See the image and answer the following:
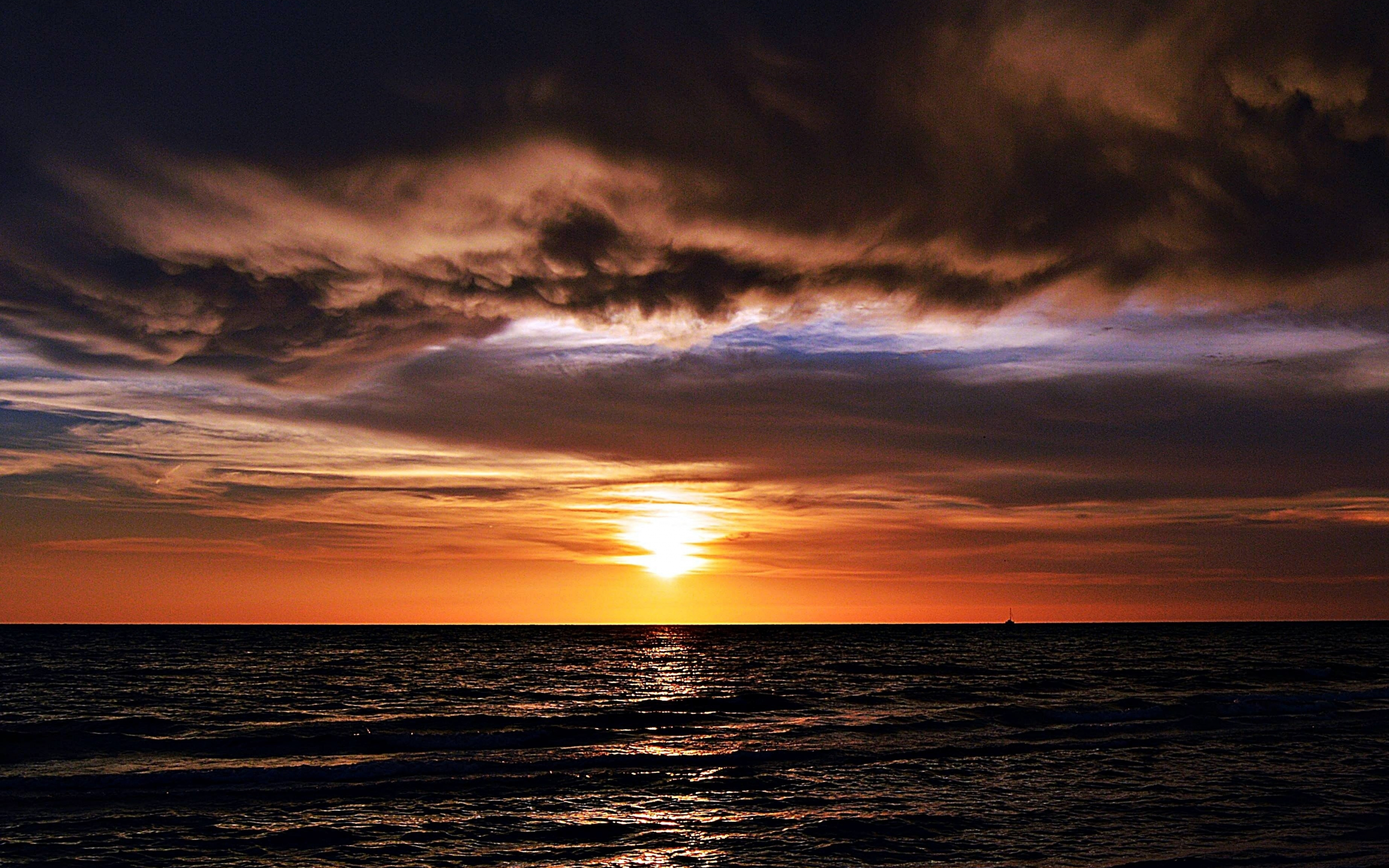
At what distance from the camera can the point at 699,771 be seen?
1069 inches

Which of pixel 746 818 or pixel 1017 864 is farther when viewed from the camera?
pixel 746 818

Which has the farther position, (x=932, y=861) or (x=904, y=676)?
(x=904, y=676)

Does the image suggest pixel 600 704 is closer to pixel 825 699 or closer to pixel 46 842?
pixel 825 699

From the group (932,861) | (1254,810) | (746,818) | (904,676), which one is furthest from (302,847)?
(904,676)

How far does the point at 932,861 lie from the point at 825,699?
32.1 metres

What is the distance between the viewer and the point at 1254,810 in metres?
20.9

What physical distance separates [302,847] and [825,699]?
34.1 metres

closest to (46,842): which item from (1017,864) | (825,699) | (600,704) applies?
(1017,864)

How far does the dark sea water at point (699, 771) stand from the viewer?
60.0ft

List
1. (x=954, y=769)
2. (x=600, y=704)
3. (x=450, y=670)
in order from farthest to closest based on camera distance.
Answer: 1. (x=450, y=670)
2. (x=600, y=704)
3. (x=954, y=769)

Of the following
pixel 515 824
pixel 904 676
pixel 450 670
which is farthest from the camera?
pixel 450 670

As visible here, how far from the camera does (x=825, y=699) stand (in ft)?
159

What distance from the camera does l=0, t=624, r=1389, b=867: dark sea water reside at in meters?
18.3

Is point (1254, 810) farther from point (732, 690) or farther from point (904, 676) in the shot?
point (904, 676)
